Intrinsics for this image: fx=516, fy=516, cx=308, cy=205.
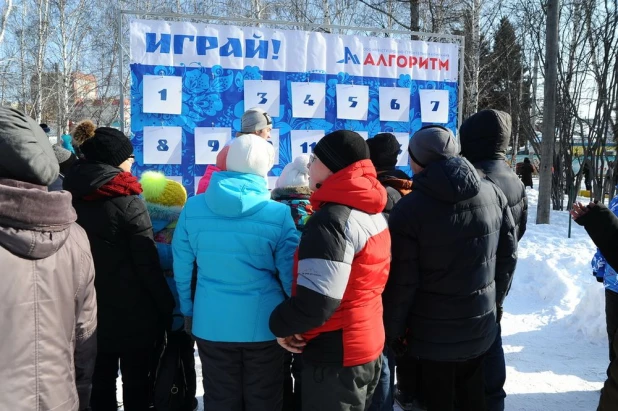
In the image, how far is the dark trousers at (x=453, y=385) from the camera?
8.50 ft

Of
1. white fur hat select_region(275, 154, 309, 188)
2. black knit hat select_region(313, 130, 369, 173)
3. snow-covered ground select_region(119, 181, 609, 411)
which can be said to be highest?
black knit hat select_region(313, 130, 369, 173)

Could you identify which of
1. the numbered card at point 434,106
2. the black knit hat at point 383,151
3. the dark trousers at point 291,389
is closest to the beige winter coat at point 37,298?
the dark trousers at point 291,389

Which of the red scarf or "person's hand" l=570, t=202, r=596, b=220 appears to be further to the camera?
the red scarf

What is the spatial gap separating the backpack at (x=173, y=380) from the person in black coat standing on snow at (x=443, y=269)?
1225 millimetres

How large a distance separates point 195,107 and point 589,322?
4.41 meters

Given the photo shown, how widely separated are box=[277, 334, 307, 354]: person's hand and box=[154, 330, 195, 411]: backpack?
96 cm

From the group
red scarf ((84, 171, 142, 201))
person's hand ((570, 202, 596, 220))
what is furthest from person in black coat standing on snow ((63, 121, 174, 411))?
person's hand ((570, 202, 596, 220))

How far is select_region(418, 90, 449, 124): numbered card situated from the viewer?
6078 mm

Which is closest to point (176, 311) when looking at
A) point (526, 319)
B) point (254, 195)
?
point (254, 195)

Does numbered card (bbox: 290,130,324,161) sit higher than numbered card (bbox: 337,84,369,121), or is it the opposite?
numbered card (bbox: 337,84,369,121)

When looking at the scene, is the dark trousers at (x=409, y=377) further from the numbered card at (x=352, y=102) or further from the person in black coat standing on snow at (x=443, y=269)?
the numbered card at (x=352, y=102)

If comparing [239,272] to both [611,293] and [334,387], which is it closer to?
[334,387]

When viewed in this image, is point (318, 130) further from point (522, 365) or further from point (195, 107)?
point (522, 365)

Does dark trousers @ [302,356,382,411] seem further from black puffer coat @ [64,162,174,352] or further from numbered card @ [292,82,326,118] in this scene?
numbered card @ [292,82,326,118]
